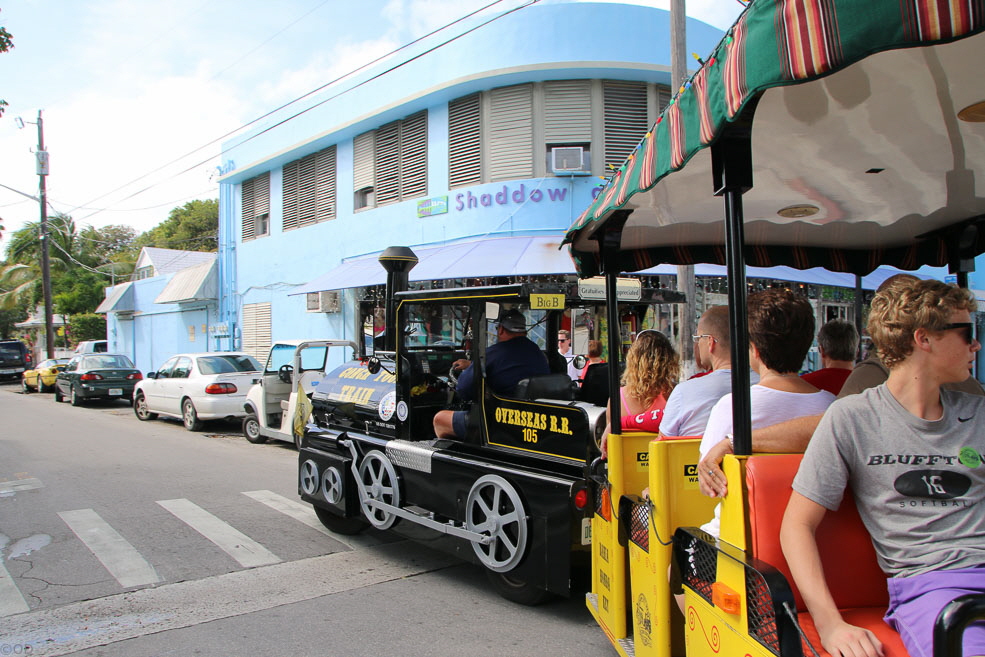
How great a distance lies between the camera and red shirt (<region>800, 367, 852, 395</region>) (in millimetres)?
3637

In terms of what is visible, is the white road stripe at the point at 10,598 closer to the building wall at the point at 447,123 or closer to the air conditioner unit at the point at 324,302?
the building wall at the point at 447,123

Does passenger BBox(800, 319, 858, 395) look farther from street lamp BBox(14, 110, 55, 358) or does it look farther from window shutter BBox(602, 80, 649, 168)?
street lamp BBox(14, 110, 55, 358)

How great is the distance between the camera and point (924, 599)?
6.34 feet

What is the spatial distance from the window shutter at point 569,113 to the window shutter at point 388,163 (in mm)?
4035

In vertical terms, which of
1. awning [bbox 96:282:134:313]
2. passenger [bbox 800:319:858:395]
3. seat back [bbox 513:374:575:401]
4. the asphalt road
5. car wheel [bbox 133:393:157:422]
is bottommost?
the asphalt road

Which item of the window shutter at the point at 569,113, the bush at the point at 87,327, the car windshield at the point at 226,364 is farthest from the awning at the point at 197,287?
the bush at the point at 87,327

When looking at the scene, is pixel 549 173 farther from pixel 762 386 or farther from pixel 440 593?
pixel 762 386

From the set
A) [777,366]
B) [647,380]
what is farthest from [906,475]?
[647,380]

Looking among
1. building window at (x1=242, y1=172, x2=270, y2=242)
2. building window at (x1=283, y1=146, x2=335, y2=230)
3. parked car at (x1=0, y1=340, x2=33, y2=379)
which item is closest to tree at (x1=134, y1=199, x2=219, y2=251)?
parked car at (x1=0, y1=340, x2=33, y2=379)

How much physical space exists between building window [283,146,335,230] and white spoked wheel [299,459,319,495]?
12072 millimetres

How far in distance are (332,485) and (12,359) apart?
32.3m

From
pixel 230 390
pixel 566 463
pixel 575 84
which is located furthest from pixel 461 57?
pixel 566 463

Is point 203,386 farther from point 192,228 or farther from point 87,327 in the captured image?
point 192,228

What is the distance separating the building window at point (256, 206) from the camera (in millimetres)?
20125
